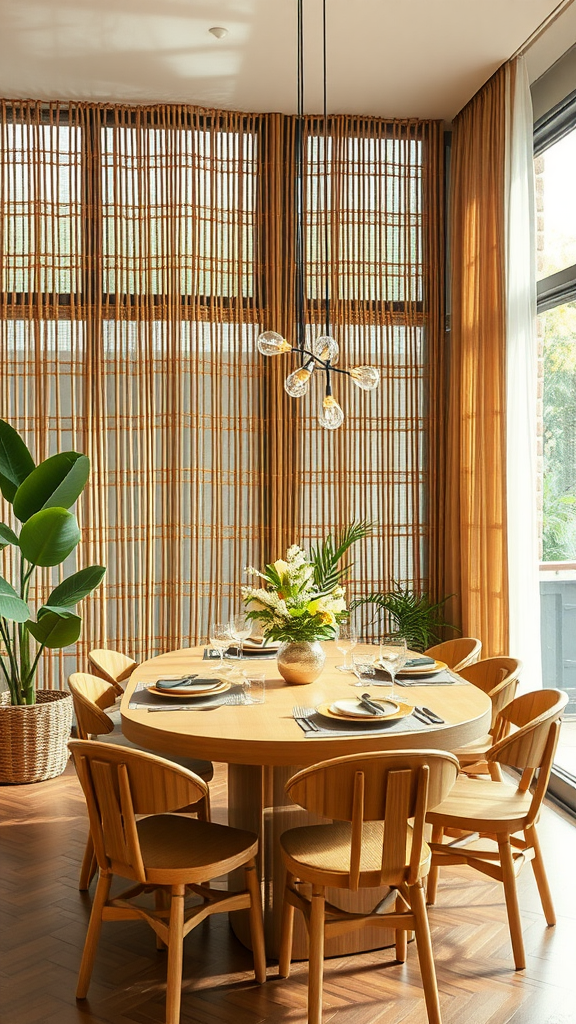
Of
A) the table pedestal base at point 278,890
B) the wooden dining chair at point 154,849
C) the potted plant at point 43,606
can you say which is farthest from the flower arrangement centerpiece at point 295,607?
the potted plant at point 43,606

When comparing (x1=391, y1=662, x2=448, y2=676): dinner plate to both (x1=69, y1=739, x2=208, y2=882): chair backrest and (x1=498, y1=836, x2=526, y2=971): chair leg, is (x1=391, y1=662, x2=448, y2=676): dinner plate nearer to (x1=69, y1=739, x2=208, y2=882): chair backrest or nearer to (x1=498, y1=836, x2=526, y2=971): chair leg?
(x1=498, y1=836, x2=526, y2=971): chair leg

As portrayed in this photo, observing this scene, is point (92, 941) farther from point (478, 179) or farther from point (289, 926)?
point (478, 179)

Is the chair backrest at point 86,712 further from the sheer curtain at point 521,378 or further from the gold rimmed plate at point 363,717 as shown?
the sheer curtain at point 521,378

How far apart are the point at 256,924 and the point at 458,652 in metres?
1.75

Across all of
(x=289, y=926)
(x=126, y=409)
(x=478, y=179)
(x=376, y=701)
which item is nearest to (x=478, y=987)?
(x=289, y=926)

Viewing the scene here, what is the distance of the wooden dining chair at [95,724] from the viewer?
123 inches

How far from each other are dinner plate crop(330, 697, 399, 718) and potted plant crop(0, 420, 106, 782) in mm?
2051

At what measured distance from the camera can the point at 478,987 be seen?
2703 millimetres

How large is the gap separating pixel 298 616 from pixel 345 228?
3.11m

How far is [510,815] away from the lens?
2832 mm

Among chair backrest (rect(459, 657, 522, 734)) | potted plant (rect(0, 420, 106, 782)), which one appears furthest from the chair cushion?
potted plant (rect(0, 420, 106, 782))

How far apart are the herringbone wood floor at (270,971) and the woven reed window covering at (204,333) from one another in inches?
88.0

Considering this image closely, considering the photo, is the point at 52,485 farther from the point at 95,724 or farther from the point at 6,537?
the point at 95,724

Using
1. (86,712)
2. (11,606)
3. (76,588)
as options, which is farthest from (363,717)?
(76,588)
